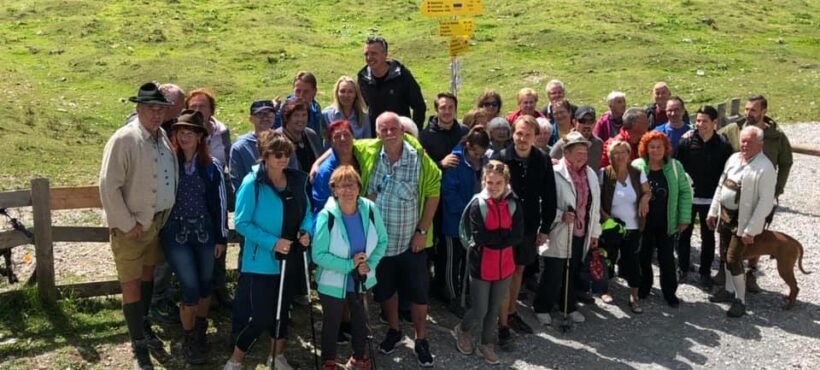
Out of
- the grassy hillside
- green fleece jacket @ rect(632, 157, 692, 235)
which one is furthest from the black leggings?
Answer: the grassy hillside

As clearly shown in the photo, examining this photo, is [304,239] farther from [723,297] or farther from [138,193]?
[723,297]

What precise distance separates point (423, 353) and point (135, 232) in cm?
289

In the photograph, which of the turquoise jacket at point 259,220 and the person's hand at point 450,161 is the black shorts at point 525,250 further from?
the turquoise jacket at point 259,220

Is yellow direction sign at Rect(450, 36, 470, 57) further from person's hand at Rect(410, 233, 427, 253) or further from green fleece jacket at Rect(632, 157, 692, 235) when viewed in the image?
person's hand at Rect(410, 233, 427, 253)

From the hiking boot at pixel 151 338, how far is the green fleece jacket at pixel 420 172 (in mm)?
2432

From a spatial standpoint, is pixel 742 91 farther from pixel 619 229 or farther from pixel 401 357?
pixel 401 357

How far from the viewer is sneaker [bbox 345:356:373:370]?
7.06 metres

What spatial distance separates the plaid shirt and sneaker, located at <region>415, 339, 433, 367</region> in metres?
0.94

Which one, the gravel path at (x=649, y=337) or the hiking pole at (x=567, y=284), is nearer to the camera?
the gravel path at (x=649, y=337)

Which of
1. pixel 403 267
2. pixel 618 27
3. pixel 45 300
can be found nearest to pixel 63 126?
pixel 45 300

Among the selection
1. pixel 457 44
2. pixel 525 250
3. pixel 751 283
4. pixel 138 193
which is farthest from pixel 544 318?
pixel 457 44

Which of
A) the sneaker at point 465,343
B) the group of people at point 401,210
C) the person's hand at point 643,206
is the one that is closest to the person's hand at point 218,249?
the group of people at point 401,210

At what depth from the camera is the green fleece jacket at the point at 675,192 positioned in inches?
351

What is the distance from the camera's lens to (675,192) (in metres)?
8.91
